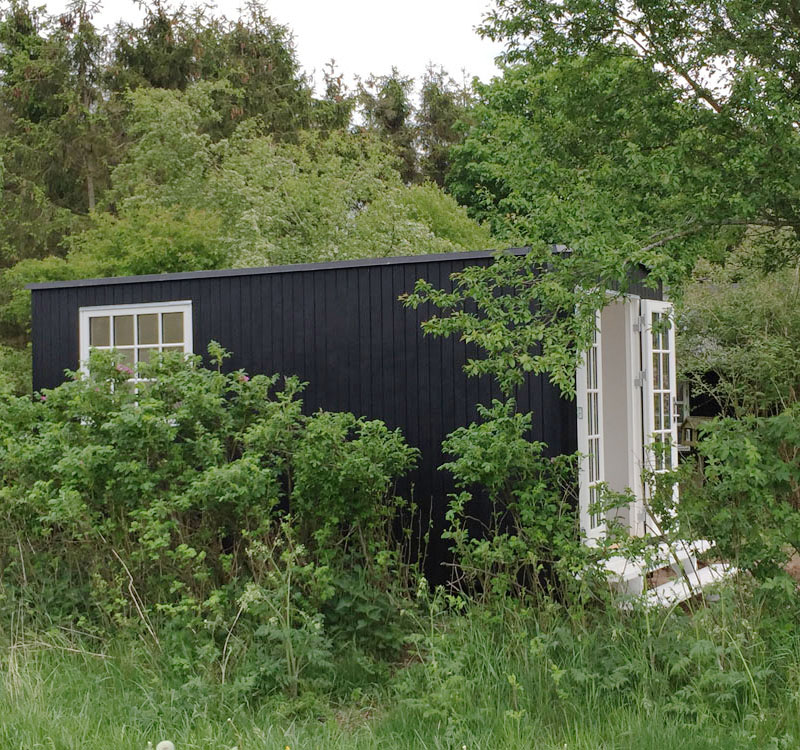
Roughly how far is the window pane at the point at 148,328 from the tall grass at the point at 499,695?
3.53 meters

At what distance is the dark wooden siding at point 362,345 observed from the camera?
6461 millimetres

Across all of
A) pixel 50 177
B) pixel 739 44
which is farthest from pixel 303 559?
pixel 50 177

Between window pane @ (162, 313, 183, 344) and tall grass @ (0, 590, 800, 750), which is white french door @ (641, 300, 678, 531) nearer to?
tall grass @ (0, 590, 800, 750)

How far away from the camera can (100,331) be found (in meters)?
8.01

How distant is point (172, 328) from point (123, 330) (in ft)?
1.75

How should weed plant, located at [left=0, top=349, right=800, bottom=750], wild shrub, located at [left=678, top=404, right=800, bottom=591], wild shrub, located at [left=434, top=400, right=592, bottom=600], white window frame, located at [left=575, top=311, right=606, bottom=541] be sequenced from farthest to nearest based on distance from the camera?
white window frame, located at [left=575, top=311, right=606, bottom=541] → wild shrub, located at [left=434, top=400, right=592, bottom=600] → wild shrub, located at [left=678, top=404, right=800, bottom=591] → weed plant, located at [left=0, top=349, right=800, bottom=750]

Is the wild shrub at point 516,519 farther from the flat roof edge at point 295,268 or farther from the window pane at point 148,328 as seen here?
the window pane at point 148,328

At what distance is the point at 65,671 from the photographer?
450 centimetres

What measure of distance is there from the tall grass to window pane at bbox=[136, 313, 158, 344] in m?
3.53

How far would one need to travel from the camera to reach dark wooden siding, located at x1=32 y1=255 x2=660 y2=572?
254 inches

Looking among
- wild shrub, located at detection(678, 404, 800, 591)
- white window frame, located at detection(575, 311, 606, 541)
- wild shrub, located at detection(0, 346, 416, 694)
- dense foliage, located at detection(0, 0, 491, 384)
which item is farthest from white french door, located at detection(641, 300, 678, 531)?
dense foliage, located at detection(0, 0, 491, 384)

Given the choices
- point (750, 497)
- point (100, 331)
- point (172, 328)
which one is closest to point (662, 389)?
point (750, 497)

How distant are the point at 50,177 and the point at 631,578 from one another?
17.4m

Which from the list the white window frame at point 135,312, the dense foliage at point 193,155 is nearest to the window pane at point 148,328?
the white window frame at point 135,312
